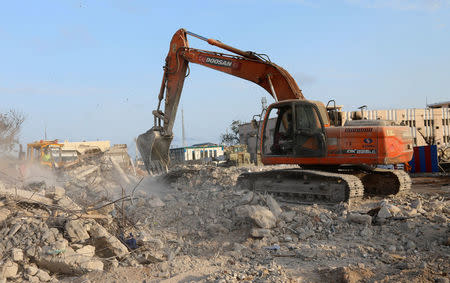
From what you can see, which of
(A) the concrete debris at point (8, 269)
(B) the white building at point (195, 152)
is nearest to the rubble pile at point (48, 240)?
(A) the concrete debris at point (8, 269)

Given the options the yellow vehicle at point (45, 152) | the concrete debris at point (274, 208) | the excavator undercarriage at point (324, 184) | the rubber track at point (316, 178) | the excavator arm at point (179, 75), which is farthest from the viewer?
the yellow vehicle at point (45, 152)

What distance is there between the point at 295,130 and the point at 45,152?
11.6 m

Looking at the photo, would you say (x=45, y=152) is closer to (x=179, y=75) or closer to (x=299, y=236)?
(x=179, y=75)

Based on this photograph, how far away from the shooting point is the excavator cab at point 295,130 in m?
7.91

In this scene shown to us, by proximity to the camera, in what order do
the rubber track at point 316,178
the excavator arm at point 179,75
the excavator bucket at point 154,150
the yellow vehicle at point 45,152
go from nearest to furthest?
the rubber track at point 316,178
the excavator arm at point 179,75
the excavator bucket at point 154,150
the yellow vehicle at point 45,152

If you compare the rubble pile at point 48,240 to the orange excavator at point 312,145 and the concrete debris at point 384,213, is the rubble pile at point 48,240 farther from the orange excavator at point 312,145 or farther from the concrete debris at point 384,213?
the orange excavator at point 312,145

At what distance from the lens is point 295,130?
809 cm

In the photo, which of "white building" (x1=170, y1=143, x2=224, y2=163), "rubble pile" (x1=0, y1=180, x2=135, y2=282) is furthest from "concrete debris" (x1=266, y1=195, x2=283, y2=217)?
"white building" (x1=170, y1=143, x2=224, y2=163)


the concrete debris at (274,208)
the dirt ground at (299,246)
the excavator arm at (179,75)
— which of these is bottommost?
the dirt ground at (299,246)

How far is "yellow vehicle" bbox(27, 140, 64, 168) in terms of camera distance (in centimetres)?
1547

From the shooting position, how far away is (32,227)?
186 inches

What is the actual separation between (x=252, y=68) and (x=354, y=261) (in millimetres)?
6023

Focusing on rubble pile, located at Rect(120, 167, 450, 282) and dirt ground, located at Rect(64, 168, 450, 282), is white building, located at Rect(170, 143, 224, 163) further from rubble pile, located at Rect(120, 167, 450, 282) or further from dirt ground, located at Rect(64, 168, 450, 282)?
dirt ground, located at Rect(64, 168, 450, 282)

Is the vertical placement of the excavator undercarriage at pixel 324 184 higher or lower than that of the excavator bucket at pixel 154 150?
lower
